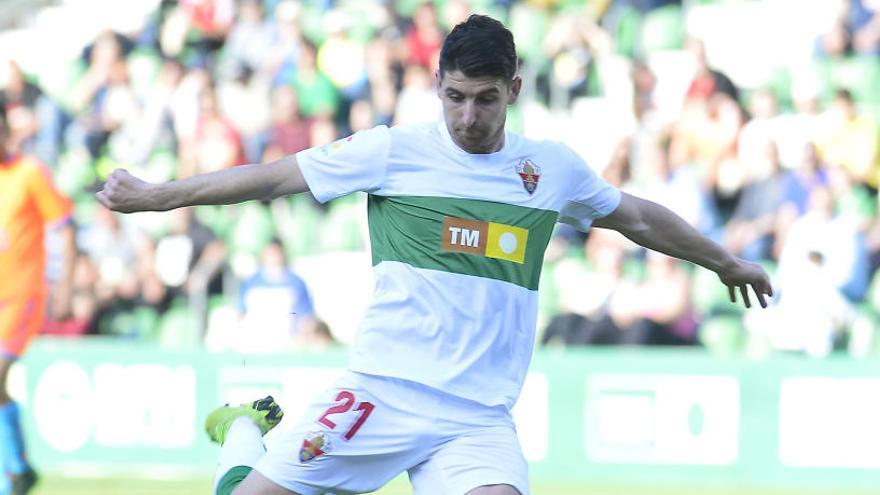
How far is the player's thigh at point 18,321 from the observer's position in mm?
9305

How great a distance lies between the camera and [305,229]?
12.9 meters

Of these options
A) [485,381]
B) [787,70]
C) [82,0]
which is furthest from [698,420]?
[82,0]

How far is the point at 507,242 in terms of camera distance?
5012 mm

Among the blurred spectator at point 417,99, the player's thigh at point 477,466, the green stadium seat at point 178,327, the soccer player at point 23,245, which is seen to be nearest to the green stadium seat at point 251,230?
the green stadium seat at point 178,327

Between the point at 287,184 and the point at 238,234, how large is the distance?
8.22m

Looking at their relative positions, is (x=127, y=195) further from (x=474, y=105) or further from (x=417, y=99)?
(x=417, y=99)

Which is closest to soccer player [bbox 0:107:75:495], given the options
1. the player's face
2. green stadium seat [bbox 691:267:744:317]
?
green stadium seat [bbox 691:267:744:317]

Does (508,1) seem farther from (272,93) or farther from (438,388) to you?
(438,388)

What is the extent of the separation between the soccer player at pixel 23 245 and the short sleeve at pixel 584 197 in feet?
16.4

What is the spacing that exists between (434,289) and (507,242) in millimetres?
281

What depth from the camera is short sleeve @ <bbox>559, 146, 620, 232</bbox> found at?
17.3 feet

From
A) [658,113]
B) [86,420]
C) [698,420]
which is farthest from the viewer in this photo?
[658,113]

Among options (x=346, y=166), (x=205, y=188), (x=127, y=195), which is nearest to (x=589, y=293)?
(x=346, y=166)

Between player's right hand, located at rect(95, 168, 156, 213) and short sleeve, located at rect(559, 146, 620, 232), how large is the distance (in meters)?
1.37
